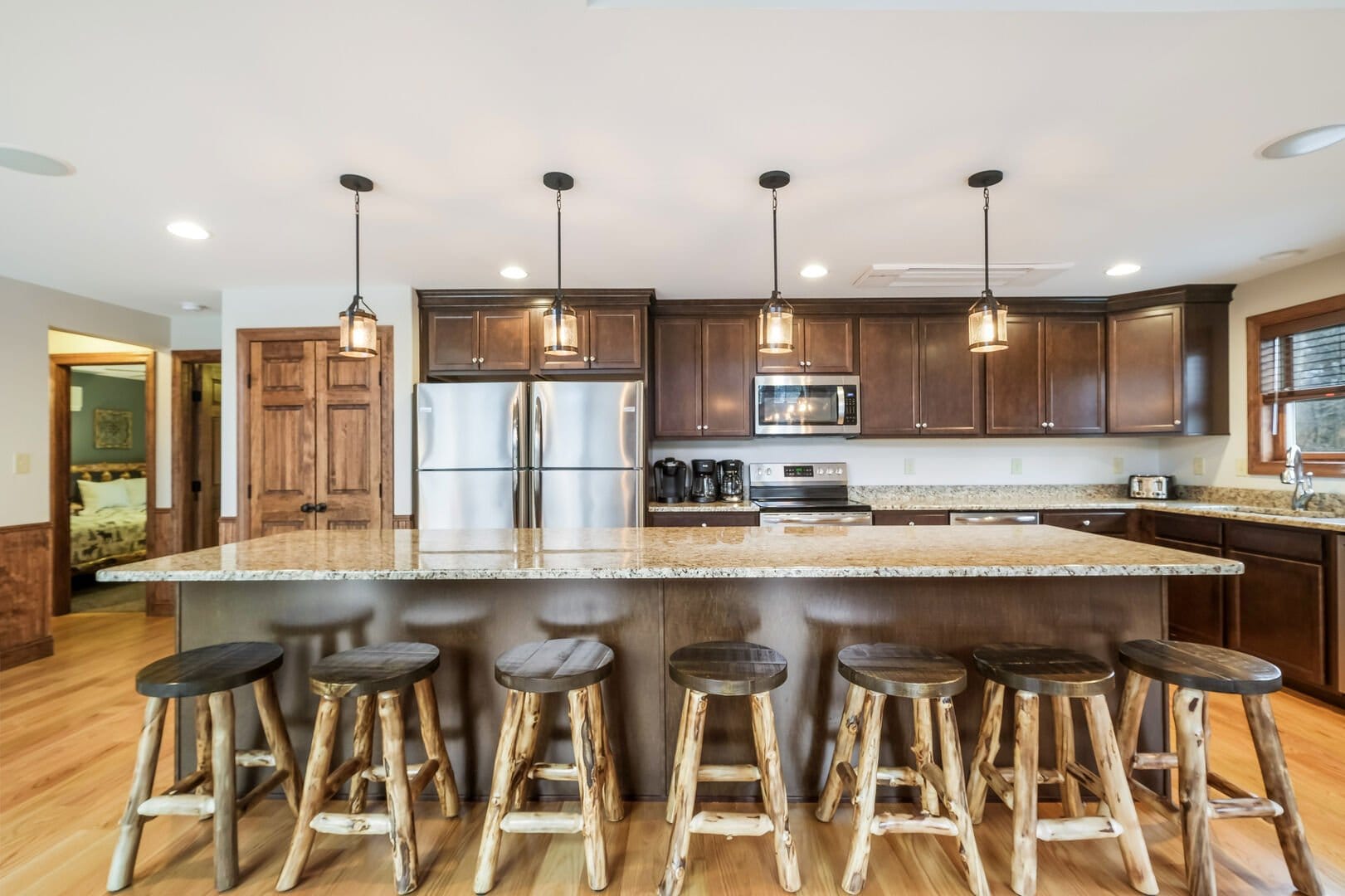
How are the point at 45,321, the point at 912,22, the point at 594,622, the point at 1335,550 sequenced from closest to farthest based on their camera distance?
the point at 912,22, the point at 594,622, the point at 1335,550, the point at 45,321

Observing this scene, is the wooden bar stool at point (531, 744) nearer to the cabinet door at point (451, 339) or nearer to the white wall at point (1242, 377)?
the cabinet door at point (451, 339)

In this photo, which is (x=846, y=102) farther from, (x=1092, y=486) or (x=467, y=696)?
(x=1092, y=486)

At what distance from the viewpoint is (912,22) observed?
1.40 metres

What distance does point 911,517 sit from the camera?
12.3 feet

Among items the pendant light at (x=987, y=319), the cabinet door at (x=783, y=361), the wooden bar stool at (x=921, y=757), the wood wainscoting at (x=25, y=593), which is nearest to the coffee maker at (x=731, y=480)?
the cabinet door at (x=783, y=361)

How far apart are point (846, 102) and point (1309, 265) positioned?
3.33m

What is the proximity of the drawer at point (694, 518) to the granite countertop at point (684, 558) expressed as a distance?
130 centimetres

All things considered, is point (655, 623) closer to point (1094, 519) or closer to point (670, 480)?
point (670, 480)

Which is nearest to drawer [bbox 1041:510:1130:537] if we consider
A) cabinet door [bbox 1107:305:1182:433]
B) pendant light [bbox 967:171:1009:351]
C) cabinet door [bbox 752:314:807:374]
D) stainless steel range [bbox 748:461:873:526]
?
cabinet door [bbox 1107:305:1182:433]

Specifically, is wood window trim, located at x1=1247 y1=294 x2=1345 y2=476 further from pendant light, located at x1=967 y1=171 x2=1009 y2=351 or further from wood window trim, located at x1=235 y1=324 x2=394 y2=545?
wood window trim, located at x1=235 y1=324 x2=394 y2=545

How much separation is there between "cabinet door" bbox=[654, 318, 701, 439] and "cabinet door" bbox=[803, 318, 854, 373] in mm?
748

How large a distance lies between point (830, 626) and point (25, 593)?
4.58m

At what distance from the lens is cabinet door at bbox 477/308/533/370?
12.1 ft

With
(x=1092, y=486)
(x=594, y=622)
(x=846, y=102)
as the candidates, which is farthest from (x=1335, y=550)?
(x=594, y=622)
